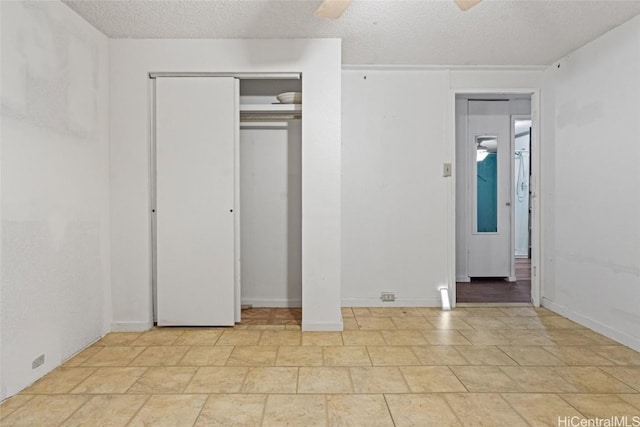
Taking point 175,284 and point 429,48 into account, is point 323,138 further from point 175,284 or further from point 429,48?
point 175,284

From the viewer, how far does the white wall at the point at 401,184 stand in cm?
402

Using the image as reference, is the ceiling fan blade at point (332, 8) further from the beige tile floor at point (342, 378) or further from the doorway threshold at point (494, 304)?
the doorway threshold at point (494, 304)

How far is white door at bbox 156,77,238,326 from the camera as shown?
3352 mm

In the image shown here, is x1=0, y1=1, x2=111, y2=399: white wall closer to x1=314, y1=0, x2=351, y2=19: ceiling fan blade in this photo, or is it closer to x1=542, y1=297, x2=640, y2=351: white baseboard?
x1=314, y1=0, x2=351, y2=19: ceiling fan blade

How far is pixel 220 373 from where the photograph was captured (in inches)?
97.5

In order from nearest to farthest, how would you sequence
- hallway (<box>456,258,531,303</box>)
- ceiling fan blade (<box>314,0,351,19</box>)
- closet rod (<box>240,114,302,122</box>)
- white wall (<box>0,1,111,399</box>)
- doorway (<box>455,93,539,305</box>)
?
white wall (<box>0,1,111,399</box>)
ceiling fan blade (<box>314,0,351,19</box>)
closet rod (<box>240,114,302,122</box>)
hallway (<box>456,258,531,303</box>)
doorway (<box>455,93,539,305</box>)

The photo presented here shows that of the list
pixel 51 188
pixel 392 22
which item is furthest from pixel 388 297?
pixel 51 188

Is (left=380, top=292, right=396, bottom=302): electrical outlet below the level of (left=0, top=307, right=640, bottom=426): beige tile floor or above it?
above

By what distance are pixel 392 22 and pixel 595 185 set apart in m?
2.13

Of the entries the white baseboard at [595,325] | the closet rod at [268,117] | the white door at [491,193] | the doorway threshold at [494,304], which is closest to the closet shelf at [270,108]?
the closet rod at [268,117]

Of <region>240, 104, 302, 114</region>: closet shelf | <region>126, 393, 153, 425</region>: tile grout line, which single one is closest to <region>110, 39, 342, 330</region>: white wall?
<region>240, 104, 302, 114</region>: closet shelf

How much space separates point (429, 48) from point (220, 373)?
307 cm

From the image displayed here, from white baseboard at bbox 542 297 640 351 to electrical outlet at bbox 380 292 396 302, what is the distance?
1515mm

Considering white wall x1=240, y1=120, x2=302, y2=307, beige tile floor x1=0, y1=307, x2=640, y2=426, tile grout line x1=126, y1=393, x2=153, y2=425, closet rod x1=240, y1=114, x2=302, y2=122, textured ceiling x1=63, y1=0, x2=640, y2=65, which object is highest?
textured ceiling x1=63, y1=0, x2=640, y2=65
